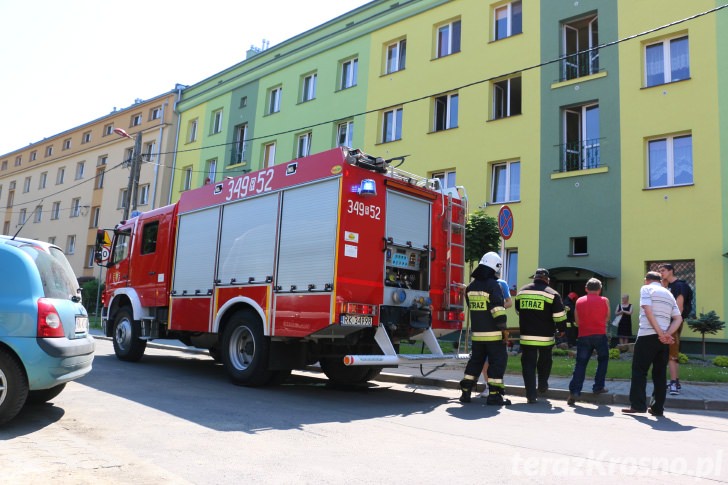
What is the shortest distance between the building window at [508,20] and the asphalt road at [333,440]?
1415cm

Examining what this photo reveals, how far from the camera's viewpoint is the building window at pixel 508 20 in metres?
18.7

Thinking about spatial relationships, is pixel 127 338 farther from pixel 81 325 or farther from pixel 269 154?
pixel 269 154

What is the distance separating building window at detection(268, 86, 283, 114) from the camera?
2666 cm

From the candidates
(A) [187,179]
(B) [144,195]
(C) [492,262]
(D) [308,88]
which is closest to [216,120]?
(A) [187,179]

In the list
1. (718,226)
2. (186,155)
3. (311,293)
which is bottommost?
(311,293)

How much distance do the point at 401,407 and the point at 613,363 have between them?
6555mm

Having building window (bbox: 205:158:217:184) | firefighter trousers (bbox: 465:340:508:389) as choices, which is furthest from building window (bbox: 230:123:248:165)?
firefighter trousers (bbox: 465:340:508:389)

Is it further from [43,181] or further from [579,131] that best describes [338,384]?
[43,181]

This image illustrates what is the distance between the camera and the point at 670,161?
1506 centimetres

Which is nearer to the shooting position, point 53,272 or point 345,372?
point 53,272

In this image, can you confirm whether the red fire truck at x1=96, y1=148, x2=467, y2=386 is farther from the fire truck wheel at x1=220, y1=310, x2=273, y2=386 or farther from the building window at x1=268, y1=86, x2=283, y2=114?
the building window at x1=268, y1=86, x2=283, y2=114

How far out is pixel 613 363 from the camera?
11984mm

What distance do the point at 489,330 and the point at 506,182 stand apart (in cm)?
1124

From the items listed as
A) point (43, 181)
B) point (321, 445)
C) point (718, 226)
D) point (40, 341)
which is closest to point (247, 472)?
point (321, 445)
